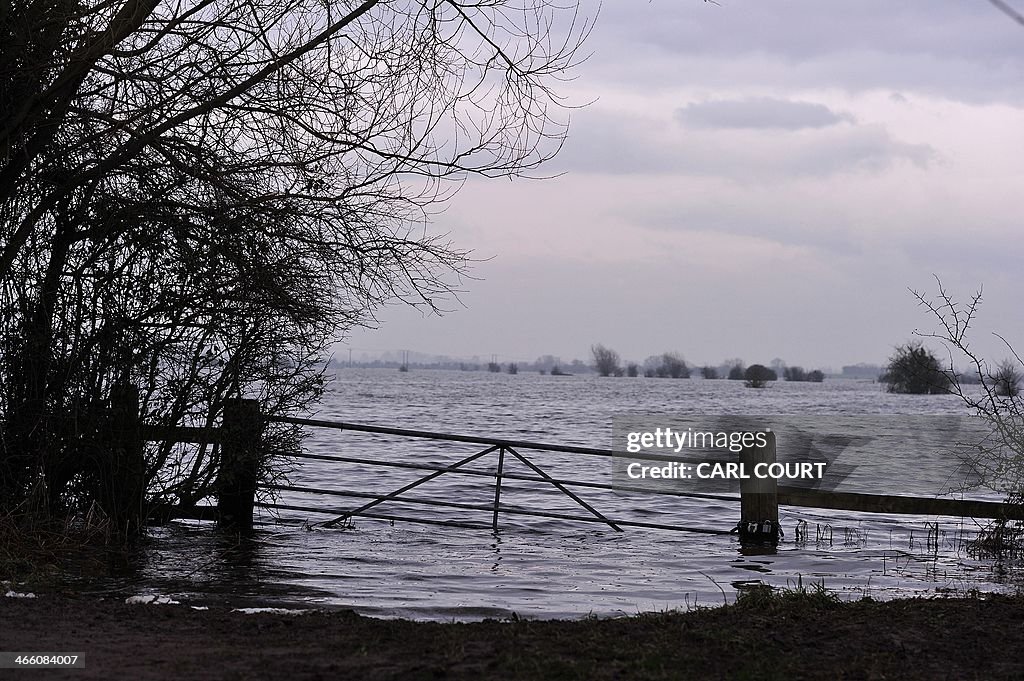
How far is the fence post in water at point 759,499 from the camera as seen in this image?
435 inches

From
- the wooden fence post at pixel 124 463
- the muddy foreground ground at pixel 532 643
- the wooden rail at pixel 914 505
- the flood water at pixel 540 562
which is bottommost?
the flood water at pixel 540 562

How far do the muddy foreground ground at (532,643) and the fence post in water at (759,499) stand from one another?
13.9 feet

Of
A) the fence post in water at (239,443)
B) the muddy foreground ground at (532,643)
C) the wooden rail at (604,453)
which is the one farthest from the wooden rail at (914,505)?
the fence post in water at (239,443)

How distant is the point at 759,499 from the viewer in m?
Result: 11.4

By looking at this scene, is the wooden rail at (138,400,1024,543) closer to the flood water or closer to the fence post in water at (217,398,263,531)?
the fence post in water at (217,398,263,531)

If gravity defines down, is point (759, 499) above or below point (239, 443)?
below

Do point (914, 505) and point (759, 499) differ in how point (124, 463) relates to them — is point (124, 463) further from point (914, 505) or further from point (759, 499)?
point (914, 505)

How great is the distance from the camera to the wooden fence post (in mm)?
9539

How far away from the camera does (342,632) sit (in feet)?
19.2

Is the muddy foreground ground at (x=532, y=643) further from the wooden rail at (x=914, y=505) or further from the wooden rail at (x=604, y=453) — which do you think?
the wooden rail at (x=914, y=505)

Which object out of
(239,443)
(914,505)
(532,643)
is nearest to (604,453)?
(914,505)

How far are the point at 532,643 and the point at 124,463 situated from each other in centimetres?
563

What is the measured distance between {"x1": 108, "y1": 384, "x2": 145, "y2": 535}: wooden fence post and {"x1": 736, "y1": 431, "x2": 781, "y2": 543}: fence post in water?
20.6 feet

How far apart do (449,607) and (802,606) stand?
2.74 metres
